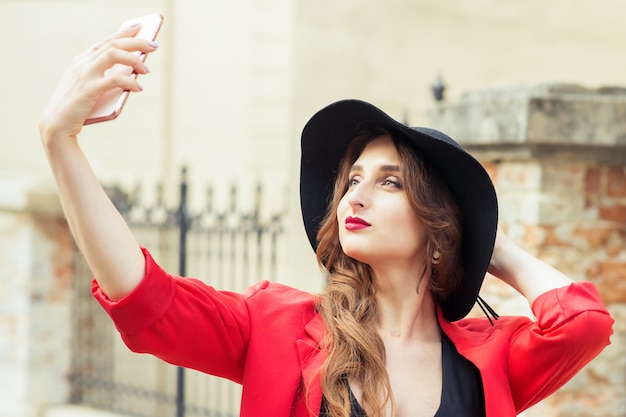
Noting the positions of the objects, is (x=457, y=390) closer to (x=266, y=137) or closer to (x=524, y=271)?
(x=524, y=271)

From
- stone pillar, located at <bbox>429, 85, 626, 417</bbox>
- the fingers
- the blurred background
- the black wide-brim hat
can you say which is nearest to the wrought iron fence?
the blurred background

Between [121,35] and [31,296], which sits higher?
[121,35]

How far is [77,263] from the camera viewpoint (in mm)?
7316

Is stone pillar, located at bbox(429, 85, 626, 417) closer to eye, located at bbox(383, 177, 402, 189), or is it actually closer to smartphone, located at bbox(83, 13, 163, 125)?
eye, located at bbox(383, 177, 402, 189)

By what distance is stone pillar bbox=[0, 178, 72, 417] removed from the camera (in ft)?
23.1

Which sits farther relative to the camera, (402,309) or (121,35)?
(402,309)

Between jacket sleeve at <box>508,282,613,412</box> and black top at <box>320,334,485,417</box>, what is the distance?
0.35ft

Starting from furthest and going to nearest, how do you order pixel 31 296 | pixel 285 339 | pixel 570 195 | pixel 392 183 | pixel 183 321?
pixel 31 296 < pixel 570 195 < pixel 392 183 < pixel 285 339 < pixel 183 321

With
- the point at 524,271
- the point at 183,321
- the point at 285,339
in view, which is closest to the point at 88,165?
the point at 183,321

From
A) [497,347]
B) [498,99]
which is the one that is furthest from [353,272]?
[498,99]

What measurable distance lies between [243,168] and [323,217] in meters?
6.37

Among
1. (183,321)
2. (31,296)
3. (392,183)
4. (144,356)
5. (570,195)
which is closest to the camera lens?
(183,321)

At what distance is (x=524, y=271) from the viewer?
98.2 inches

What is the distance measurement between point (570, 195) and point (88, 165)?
2652 millimetres
